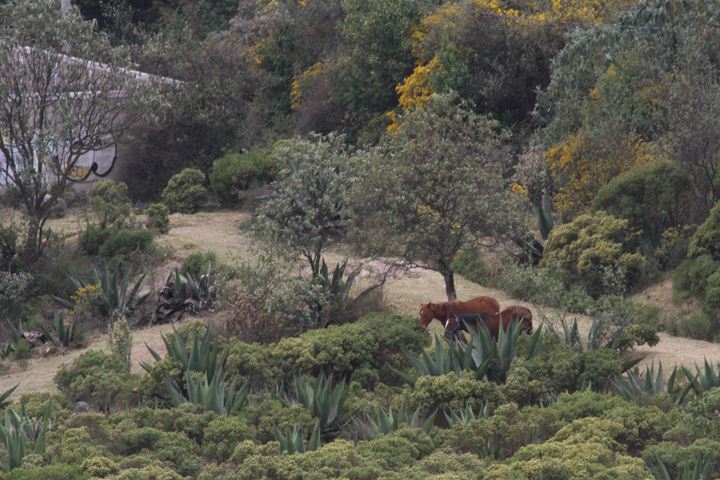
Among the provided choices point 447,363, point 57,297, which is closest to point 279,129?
point 57,297

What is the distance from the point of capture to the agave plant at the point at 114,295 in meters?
16.8

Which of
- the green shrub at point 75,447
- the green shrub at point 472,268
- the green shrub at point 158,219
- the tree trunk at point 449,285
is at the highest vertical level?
the green shrub at point 158,219

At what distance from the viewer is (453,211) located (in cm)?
1523

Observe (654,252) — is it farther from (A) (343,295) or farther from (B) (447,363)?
(B) (447,363)

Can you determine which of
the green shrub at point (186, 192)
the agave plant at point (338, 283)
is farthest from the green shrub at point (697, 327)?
the green shrub at point (186, 192)

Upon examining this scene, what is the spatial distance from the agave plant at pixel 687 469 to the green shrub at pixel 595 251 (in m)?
6.42

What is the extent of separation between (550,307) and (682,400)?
411 centimetres

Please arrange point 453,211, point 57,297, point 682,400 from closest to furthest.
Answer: point 682,400 < point 453,211 < point 57,297

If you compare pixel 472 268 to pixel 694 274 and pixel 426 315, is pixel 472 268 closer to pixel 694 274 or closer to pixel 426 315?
pixel 694 274

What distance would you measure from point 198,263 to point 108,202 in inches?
202

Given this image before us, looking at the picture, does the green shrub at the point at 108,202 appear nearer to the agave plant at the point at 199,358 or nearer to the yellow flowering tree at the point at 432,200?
the yellow flowering tree at the point at 432,200

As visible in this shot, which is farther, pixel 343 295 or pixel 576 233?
pixel 576 233

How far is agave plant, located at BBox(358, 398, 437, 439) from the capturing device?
37.2ft

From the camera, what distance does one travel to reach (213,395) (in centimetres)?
1223
